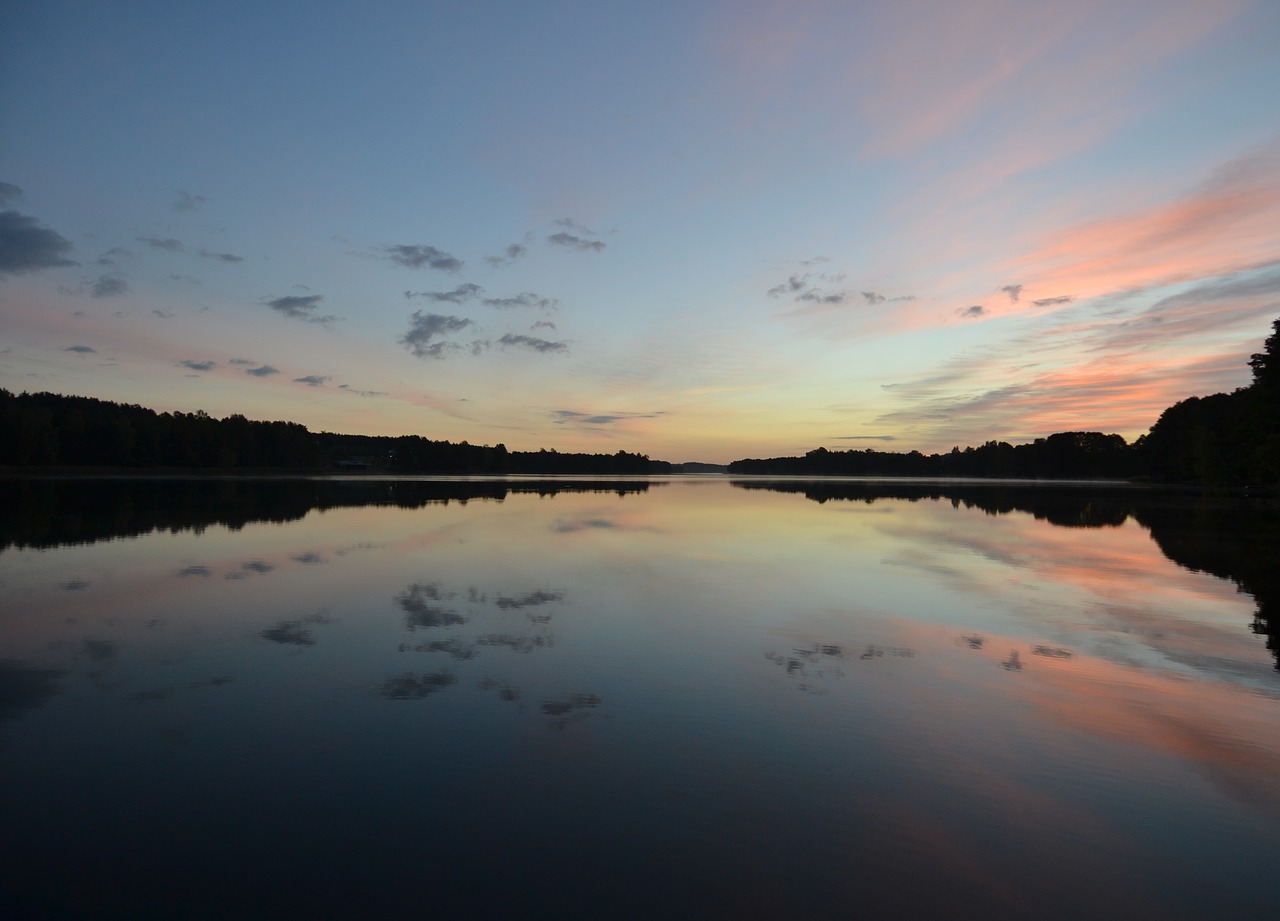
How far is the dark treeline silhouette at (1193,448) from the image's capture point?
162 feet

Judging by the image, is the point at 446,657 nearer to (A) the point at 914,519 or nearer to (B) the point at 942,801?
(B) the point at 942,801

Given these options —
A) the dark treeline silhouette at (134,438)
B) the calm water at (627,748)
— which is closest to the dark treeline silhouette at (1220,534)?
the calm water at (627,748)

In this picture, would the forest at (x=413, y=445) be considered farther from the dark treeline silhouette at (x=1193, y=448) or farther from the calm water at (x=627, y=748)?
the calm water at (x=627, y=748)

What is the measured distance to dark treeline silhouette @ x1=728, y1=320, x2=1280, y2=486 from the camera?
49.3 metres

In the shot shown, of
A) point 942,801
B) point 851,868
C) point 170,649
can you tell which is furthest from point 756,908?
point 170,649

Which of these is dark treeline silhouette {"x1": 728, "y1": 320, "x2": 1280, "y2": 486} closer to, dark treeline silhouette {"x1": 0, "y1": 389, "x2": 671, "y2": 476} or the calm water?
the calm water

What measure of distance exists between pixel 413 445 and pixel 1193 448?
165m

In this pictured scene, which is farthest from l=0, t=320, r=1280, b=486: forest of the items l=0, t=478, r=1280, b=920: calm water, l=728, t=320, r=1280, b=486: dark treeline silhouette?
l=0, t=478, r=1280, b=920: calm water

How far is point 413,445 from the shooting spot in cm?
18688

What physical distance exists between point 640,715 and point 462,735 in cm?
215

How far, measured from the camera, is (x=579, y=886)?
5129 mm

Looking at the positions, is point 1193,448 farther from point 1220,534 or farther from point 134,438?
point 134,438

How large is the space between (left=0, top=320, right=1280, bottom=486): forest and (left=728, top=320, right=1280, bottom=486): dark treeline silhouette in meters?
0.15

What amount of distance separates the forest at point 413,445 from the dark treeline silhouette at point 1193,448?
15cm
